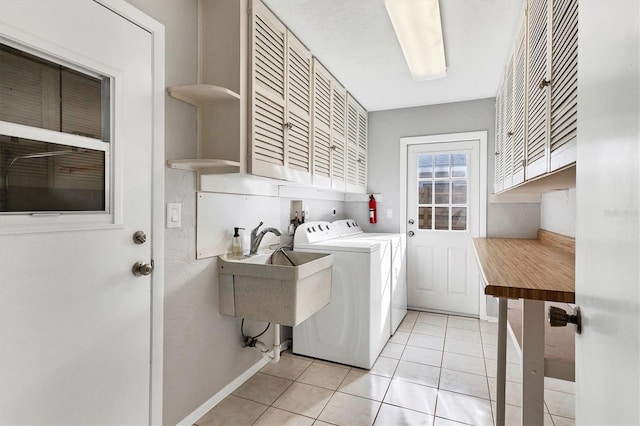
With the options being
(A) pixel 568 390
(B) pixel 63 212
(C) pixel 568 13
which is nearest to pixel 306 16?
(C) pixel 568 13

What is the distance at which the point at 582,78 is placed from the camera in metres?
0.78

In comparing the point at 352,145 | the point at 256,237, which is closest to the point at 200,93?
the point at 256,237

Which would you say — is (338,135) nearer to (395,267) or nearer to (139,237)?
(395,267)

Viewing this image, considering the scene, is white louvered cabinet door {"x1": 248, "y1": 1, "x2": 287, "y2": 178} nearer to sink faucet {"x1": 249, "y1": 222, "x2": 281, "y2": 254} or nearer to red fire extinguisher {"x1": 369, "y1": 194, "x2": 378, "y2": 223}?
sink faucet {"x1": 249, "y1": 222, "x2": 281, "y2": 254}

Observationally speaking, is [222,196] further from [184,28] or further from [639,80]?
[639,80]

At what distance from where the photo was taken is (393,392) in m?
2.16

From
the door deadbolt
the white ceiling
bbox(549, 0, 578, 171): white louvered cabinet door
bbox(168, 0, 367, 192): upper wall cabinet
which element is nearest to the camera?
bbox(549, 0, 578, 171): white louvered cabinet door

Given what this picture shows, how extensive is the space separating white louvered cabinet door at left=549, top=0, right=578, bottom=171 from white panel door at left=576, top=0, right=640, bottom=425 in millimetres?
259

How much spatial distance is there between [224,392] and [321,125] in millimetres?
2007

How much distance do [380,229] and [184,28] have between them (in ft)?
9.43

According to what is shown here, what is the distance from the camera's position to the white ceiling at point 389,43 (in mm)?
1937

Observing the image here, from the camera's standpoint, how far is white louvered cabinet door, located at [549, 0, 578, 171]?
3.32 ft

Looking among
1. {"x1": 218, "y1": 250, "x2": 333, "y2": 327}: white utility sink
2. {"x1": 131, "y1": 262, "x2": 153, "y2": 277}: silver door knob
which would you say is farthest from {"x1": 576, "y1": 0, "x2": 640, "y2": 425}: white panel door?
{"x1": 131, "y1": 262, "x2": 153, "y2": 277}: silver door knob

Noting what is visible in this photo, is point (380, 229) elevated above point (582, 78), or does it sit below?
below
